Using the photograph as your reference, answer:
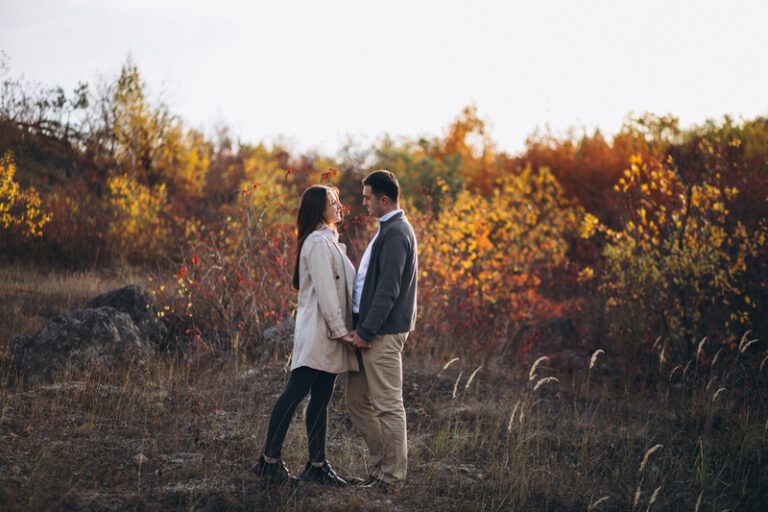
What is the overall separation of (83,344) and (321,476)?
424 cm

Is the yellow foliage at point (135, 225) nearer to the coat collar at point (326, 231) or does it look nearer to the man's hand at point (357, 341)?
the coat collar at point (326, 231)

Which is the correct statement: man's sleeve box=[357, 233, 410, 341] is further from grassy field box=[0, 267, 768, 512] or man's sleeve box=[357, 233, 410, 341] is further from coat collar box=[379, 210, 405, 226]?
grassy field box=[0, 267, 768, 512]

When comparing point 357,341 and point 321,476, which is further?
point 321,476

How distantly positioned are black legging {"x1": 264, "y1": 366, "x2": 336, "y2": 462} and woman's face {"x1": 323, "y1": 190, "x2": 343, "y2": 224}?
0.95 metres

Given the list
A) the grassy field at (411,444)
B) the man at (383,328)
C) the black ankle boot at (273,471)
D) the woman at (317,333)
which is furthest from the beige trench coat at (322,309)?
the grassy field at (411,444)

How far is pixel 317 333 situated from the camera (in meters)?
4.39

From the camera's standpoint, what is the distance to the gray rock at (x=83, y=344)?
24.4 feet

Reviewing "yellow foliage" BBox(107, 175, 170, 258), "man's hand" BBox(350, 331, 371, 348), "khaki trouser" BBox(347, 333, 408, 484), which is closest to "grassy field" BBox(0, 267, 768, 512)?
"khaki trouser" BBox(347, 333, 408, 484)

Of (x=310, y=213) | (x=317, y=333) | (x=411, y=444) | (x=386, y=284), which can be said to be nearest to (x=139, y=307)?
(x=411, y=444)

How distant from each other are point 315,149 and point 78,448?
28.4 metres

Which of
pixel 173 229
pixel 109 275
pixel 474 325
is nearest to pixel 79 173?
pixel 173 229

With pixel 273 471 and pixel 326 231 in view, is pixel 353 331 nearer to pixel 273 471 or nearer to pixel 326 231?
pixel 326 231

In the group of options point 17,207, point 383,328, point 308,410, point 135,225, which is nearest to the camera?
point 383,328

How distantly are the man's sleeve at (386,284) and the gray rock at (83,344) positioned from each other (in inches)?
153
